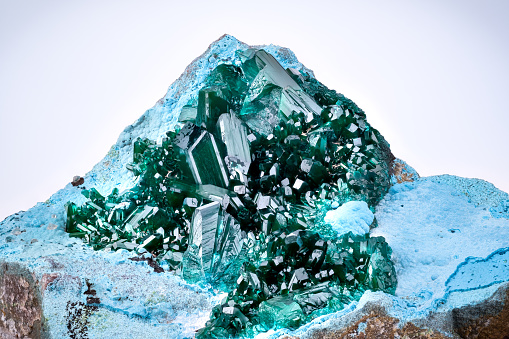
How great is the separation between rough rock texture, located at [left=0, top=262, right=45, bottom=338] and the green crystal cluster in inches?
20.3

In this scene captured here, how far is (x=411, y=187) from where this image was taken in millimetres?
4105

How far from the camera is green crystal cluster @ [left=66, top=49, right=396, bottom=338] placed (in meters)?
3.30

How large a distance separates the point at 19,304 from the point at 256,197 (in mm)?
1391

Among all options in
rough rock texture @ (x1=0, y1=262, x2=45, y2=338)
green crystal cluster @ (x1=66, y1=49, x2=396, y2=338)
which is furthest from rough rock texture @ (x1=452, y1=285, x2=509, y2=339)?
rough rock texture @ (x1=0, y1=262, x2=45, y2=338)

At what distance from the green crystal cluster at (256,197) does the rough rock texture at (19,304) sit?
0.52 m

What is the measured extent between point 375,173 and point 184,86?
5.10 feet

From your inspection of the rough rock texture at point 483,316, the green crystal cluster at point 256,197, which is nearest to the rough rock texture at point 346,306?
the rough rock texture at point 483,316

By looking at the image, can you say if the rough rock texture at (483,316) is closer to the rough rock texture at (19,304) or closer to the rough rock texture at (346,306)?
the rough rock texture at (346,306)

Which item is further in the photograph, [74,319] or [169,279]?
[169,279]

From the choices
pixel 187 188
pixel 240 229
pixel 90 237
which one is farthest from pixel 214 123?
pixel 90 237

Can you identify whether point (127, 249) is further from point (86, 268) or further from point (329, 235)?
point (329, 235)

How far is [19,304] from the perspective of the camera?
3553 millimetres

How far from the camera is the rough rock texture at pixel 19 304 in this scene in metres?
3.42

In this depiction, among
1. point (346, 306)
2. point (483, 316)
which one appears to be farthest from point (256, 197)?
point (483, 316)
